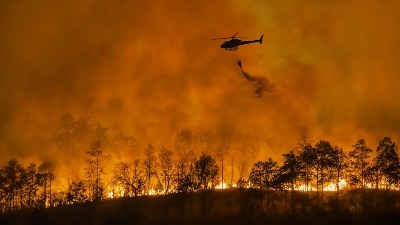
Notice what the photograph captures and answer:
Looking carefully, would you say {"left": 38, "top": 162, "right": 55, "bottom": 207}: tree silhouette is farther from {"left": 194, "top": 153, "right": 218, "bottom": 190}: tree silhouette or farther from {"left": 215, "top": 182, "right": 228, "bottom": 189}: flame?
{"left": 215, "top": 182, "right": 228, "bottom": 189}: flame

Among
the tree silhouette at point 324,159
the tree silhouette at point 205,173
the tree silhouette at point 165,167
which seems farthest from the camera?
the tree silhouette at point 165,167

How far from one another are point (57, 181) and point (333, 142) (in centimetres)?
8556

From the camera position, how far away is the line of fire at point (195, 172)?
382 ft

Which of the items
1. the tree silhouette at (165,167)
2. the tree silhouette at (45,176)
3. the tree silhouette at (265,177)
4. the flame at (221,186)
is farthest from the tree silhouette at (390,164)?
the tree silhouette at (45,176)

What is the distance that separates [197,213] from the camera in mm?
117625

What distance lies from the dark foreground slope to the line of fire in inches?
113

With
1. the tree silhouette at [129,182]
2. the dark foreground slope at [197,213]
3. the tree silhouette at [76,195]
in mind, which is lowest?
the dark foreground slope at [197,213]

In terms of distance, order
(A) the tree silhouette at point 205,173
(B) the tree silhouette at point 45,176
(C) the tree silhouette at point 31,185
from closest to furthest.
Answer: (A) the tree silhouette at point 205,173 < (C) the tree silhouette at point 31,185 < (B) the tree silhouette at point 45,176

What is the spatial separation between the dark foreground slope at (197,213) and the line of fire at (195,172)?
2.87m

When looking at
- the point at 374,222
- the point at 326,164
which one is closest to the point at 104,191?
the point at 326,164

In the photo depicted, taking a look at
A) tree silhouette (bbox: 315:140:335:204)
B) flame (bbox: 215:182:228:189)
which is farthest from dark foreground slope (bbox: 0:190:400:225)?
tree silhouette (bbox: 315:140:335:204)

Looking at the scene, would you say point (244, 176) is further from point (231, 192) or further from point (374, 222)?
point (374, 222)

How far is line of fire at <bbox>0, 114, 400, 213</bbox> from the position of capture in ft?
382

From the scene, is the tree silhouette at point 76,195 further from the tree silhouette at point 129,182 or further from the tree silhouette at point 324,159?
the tree silhouette at point 324,159
